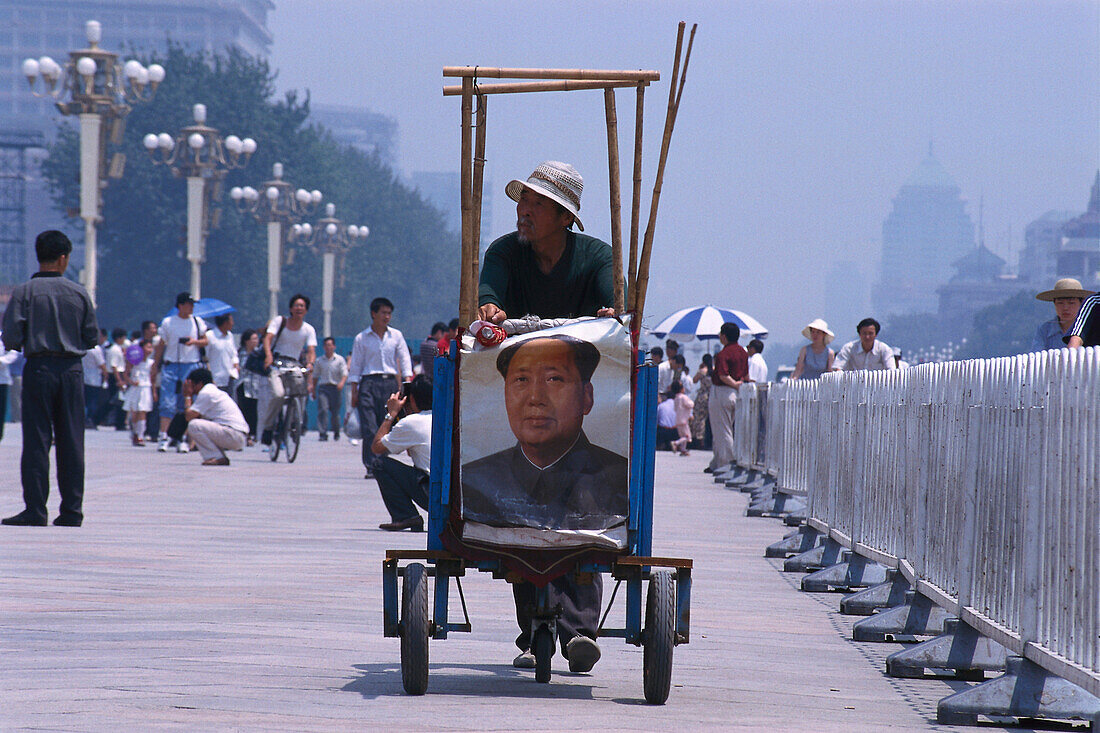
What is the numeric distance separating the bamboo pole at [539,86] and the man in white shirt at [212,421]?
565 inches

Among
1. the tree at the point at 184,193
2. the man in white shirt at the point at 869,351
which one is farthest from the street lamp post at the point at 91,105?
the tree at the point at 184,193

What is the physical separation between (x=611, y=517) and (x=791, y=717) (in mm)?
874

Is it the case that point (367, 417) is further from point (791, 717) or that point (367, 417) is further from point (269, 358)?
point (791, 717)

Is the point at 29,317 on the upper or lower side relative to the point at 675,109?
lower

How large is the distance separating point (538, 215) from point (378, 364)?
40.4 feet

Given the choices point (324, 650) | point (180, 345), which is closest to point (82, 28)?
point (180, 345)

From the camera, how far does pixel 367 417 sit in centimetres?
1819

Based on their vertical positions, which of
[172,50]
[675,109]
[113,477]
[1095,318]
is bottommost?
[113,477]

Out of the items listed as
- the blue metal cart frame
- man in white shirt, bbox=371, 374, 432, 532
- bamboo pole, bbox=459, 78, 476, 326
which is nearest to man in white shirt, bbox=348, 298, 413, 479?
man in white shirt, bbox=371, 374, 432, 532

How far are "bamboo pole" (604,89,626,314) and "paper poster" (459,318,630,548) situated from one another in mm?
400

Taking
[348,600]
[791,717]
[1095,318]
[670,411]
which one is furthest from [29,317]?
[670,411]

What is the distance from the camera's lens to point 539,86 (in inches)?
243

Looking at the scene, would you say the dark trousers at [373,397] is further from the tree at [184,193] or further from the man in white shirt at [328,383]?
the tree at [184,193]

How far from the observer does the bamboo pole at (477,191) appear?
6.15 meters
